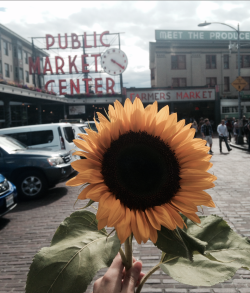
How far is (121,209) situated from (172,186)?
17cm

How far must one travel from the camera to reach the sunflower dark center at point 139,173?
0.86 meters

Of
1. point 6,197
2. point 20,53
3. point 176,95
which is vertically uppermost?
point 20,53

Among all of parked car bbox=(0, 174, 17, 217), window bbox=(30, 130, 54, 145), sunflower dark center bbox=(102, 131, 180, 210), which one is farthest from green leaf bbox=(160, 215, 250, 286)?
window bbox=(30, 130, 54, 145)

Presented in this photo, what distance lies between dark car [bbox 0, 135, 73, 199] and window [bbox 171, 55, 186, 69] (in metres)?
39.0

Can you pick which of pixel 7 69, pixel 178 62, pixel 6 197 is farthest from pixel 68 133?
pixel 7 69

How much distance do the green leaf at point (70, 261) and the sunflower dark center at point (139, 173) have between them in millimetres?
132

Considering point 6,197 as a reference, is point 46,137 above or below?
above

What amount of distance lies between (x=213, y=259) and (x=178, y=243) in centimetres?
16

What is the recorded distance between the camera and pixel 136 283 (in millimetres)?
1040

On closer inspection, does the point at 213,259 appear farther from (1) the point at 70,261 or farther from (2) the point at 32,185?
(2) the point at 32,185

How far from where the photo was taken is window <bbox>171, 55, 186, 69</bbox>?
44750 millimetres

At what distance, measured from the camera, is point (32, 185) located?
875 cm

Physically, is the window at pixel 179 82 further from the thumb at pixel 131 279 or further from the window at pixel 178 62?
the thumb at pixel 131 279

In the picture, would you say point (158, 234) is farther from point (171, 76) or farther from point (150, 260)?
point (171, 76)
